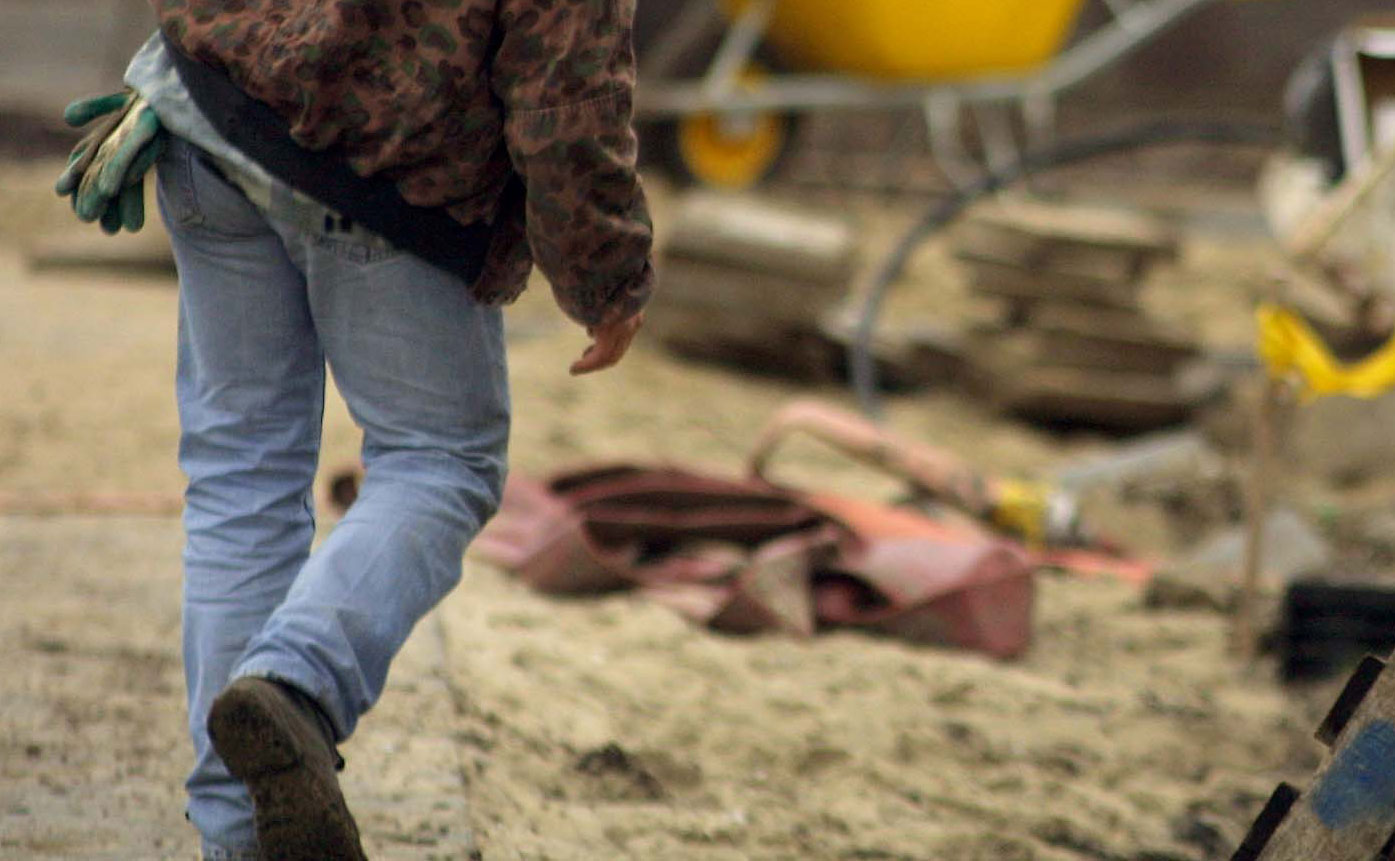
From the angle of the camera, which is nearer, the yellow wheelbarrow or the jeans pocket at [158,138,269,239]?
the jeans pocket at [158,138,269,239]

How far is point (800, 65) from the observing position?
8.01m

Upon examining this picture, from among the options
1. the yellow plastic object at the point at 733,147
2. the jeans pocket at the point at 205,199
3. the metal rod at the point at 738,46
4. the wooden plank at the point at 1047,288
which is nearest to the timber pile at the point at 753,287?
the wooden plank at the point at 1047,288

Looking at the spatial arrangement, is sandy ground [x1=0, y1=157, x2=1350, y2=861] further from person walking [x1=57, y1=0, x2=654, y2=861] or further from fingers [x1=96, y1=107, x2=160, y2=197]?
fingers [x1=96, y1=107, x2=160, y2=197]

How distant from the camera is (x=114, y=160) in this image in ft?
5.90

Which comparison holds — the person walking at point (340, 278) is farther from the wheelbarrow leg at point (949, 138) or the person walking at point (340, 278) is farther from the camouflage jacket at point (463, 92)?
the wheelbarrow leg at point (949, 138)

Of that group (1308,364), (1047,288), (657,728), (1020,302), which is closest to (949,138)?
(1020,302)

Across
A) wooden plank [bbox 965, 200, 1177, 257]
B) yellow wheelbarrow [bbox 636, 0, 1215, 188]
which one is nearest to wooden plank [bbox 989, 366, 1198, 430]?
wooden plank [bbox 965, 200, 1177, 257]

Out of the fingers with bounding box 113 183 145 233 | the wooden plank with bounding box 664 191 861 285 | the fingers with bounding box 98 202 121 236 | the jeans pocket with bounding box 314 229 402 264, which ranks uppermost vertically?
the jeans pocket with bounding box 314 229 402 264

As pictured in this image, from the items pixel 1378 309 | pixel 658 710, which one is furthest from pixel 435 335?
pixel 1378 309

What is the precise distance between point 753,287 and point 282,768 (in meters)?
4.38

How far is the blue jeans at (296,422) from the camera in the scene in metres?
1.79

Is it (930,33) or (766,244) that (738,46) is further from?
(766,244)

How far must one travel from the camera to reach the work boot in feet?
5.18

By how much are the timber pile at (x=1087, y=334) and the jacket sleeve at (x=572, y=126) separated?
4195mm
